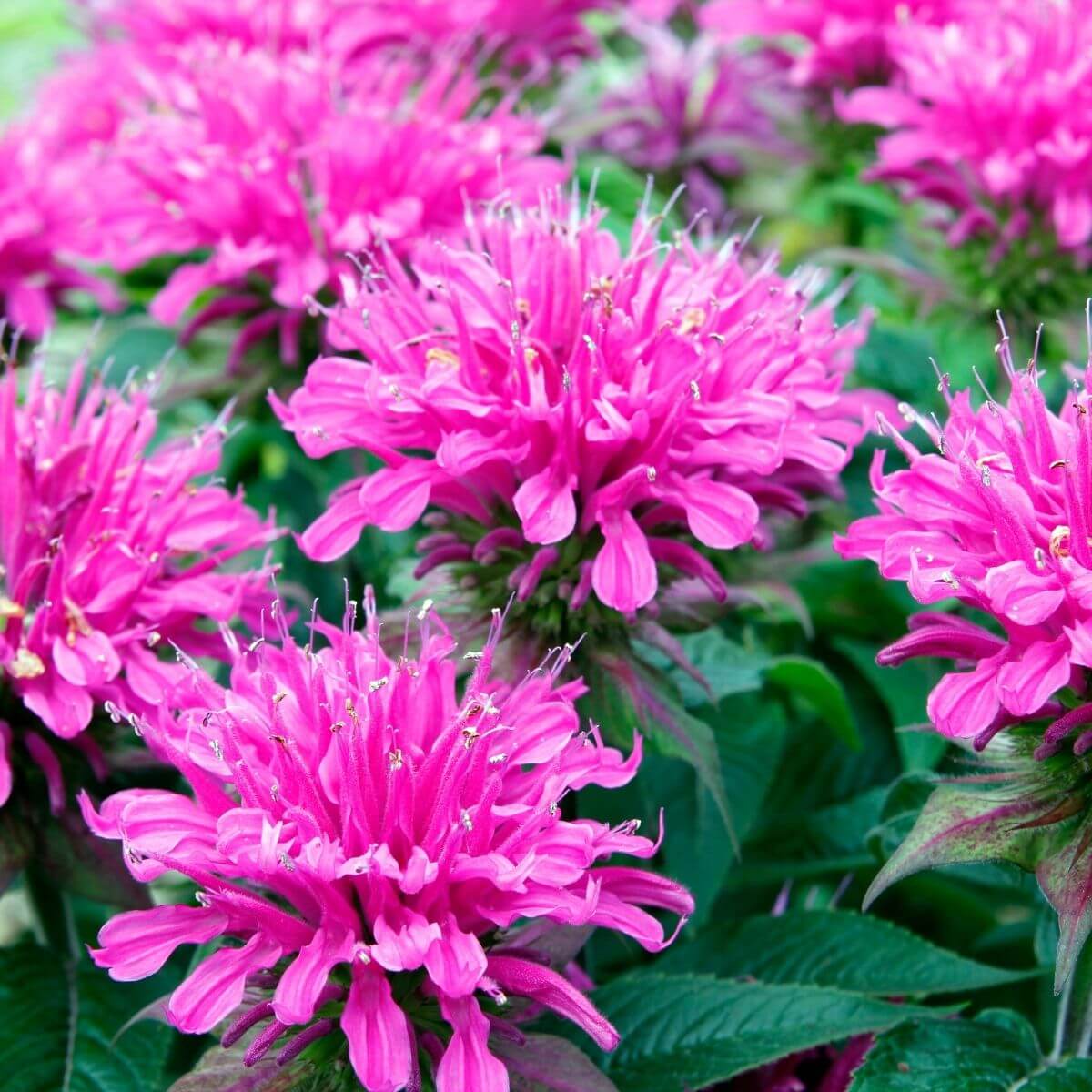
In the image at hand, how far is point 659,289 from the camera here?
943mm

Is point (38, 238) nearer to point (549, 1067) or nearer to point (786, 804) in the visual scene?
point (786, 804)

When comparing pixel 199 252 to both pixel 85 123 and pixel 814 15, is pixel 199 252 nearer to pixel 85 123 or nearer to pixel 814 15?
pixel 85 123

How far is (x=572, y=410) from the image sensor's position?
892 mm

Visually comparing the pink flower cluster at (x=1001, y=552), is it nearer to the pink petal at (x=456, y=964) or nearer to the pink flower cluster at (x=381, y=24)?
the pink petal at (x=456, y=964)

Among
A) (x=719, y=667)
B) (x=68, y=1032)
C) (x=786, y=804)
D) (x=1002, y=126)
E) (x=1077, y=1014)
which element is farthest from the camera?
(x=786, y=804)

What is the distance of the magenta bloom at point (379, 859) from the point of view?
723 mm

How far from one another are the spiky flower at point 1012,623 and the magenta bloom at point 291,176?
507 millimetres

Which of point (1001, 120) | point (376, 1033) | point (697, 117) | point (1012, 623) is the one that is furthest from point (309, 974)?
point (697, 117)

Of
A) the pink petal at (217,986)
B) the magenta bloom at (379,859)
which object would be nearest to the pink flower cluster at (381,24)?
the magenta bloom at (379,859)

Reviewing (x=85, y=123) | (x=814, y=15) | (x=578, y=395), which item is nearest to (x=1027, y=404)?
(x=578, y=395)

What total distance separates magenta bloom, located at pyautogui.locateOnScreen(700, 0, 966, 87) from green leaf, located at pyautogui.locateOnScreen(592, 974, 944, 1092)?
1.01 metres

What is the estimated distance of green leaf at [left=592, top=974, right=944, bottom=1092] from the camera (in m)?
0.89

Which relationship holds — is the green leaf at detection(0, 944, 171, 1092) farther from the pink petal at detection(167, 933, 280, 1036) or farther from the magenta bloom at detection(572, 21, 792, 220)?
the magenta bloom at detection(572, 21, 792, 220)

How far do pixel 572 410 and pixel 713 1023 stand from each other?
1.36 feet
